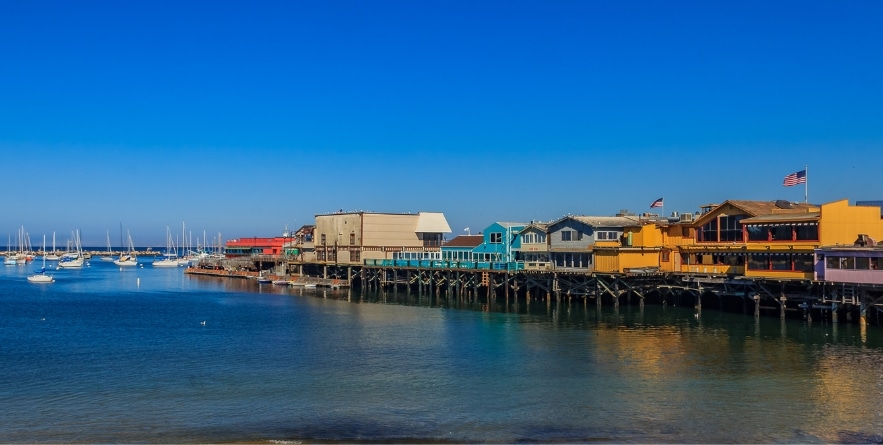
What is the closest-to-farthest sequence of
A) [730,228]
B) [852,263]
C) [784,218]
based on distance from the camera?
[852,263] < [784,218] < [730,228]

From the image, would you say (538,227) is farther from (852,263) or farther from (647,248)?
(852,263)

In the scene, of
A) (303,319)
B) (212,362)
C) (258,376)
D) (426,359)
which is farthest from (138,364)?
(303,319)

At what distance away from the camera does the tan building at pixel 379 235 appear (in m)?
102

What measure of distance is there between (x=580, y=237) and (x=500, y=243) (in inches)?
497

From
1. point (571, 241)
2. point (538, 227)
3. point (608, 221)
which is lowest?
point (571, 241)

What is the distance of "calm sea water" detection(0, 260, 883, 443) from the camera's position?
27.9 m

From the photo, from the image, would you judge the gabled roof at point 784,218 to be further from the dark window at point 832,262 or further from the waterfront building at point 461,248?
the waterfront building at point 461,248

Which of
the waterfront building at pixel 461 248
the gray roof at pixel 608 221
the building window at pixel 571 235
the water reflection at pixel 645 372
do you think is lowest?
the water reflection at pixel 645 372

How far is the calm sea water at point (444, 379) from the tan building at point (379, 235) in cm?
3782

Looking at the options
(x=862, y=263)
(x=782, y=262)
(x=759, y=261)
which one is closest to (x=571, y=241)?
(x=759, y=261)

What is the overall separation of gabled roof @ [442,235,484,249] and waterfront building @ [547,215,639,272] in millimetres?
14620

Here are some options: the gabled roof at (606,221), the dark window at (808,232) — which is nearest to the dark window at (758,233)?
the dark window at (808,232)

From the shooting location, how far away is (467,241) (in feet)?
302

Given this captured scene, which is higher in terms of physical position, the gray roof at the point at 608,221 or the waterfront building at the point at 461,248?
the gray roof at the point at 608,221
